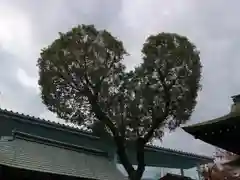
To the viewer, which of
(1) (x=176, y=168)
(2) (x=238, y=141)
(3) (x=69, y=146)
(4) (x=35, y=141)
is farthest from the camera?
(1) (x=176, y=168)

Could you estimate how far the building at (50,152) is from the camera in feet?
46.3

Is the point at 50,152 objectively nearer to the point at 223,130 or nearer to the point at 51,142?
the point at 51,142

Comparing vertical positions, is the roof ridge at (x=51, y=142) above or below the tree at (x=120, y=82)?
below

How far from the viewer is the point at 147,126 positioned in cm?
1664

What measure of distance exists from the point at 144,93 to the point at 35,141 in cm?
489

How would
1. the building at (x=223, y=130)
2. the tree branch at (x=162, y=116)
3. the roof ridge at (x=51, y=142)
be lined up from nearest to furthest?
the building at (x=223, y=130)
the roof ridge at (x=51, y=142)
the tree branch at (x=162, y=116)

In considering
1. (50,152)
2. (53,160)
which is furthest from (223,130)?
(50,152)

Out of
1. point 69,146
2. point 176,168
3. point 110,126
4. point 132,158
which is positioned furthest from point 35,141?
point 176,168

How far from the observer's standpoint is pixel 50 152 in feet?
51.9

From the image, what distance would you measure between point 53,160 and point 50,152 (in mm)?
682

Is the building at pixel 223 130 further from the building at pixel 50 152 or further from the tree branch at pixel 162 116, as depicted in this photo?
the tree branch at pixel 162 116

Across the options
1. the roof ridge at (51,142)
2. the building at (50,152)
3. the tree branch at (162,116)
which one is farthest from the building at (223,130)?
the roof ridge at (51,142)

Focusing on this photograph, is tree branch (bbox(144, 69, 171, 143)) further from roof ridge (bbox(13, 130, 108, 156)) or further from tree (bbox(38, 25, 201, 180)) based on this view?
roof ridge (bbox(13, 130, 108, 156))

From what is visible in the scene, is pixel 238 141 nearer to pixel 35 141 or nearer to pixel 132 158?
pixel 35 141
